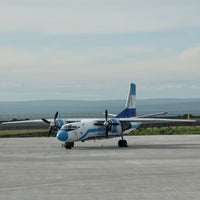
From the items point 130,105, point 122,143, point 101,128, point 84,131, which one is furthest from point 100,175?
point 130,105

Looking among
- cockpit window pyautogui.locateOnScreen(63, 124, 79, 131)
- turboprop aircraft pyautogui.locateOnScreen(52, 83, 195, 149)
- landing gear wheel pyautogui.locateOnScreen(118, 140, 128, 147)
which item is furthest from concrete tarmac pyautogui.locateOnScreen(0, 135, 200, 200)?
landing gear wheel pyautogui.locateOnScreen(118, 140, 128, 147)

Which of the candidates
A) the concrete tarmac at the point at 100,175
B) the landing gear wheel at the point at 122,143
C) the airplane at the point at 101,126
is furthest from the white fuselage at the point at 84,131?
the concrete tarmac at the point at 100,175

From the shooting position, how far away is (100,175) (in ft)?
89.2

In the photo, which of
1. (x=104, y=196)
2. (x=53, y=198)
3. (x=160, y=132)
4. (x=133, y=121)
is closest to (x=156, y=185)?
(x=104, y=196)

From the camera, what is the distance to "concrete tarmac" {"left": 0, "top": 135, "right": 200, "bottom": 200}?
69.6 feet

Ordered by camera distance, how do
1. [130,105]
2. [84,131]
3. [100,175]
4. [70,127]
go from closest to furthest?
1. [100,175]
2. [70,127]
3. [84,131]
4. [130,105]

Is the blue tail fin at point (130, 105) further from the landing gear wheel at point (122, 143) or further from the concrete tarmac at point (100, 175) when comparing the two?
the concrete tarmac at point (100, 175)

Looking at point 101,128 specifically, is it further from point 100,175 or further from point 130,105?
point 100,175

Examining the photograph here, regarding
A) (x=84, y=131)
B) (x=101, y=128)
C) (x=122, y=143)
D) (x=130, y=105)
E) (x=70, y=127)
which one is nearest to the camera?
(x=70, y=127)

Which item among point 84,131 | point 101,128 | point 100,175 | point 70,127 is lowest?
point 100,175

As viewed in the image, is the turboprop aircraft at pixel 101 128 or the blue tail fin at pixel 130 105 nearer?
the turboprop aircraft at pixel 101 128

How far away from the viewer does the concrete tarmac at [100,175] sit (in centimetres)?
2122

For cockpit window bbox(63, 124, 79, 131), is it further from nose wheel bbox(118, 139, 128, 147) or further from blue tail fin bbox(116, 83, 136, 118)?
blue tail fin bbox(116, 83, 136, 118)

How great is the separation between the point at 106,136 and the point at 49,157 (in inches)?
464
